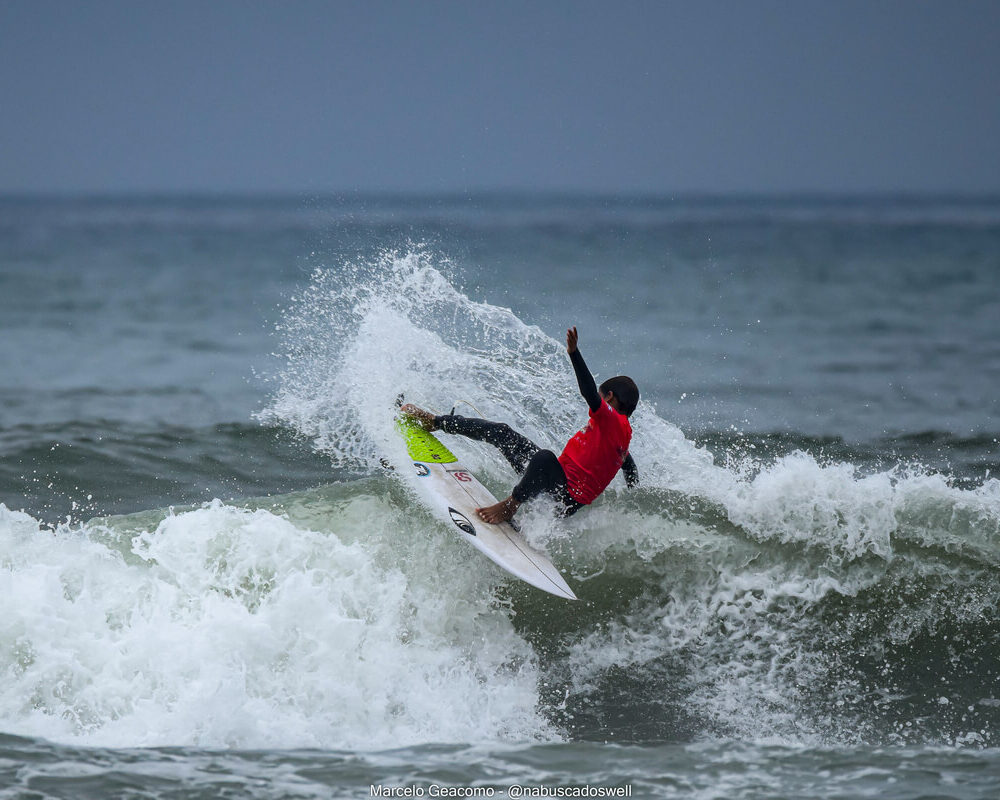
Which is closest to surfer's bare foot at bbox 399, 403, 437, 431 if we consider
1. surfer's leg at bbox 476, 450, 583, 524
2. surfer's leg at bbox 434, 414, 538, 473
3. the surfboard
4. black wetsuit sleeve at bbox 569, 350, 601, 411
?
the surfboard

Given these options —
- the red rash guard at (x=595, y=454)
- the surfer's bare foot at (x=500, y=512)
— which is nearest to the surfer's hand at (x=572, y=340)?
the red rash guard at (x=595, y=454)

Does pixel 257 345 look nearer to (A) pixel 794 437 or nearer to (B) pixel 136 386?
(B) pixel 136 386

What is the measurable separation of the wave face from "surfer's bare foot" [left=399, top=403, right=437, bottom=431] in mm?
373

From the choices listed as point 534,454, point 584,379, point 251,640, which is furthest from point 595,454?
point 251,640

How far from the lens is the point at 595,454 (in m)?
7.49

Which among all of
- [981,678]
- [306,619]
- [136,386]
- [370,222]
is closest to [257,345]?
[136,386]

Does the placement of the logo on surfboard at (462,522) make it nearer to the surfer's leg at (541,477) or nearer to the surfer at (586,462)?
the surfer at (586,462)

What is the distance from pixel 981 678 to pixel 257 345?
62.5 feet

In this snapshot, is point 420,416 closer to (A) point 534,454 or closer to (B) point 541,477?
(A) point 534,454

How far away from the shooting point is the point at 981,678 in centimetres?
706

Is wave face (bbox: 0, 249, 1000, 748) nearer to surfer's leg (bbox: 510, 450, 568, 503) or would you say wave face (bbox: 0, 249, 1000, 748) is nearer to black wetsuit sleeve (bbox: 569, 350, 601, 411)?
surfer's leg (bbox: 510, 450, 568, 503)

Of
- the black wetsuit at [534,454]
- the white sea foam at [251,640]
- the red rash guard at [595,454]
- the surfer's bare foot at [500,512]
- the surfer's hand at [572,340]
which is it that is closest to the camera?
the white sea foam at [251,640]

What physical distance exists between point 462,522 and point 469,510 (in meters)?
0.24

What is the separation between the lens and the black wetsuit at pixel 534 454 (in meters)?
7.13
